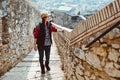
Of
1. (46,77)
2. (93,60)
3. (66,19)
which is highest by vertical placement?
(66,19)

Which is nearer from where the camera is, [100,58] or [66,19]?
[100,58]

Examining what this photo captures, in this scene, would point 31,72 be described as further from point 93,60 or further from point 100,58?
point 100,58

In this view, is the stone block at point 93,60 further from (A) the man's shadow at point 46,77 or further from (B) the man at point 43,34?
(B) the man at point 43,34

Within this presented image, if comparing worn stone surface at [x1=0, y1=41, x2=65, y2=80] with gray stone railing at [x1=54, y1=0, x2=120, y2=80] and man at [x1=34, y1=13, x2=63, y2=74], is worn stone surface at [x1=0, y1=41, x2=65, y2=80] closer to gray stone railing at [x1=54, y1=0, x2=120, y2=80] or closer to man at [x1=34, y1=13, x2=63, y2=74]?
man at [x1=34, y1=13, x2=63, y2=74]

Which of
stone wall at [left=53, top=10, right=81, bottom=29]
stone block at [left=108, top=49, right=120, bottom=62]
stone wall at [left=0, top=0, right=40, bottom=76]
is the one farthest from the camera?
stone wall at [left=53, top=10, right=81, bottom=29]

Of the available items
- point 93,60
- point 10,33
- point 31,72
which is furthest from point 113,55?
point 10,33

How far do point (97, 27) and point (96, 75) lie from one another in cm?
66

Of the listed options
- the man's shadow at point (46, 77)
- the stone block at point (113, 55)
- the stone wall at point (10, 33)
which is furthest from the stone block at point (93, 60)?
the stone wall at point (10, 33)

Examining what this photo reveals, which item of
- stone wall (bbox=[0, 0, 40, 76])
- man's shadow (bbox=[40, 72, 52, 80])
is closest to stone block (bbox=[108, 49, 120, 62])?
man's shadow (bbox=[40, 72, 52, 80])

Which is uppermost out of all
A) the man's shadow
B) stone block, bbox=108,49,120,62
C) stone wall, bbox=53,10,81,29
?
stone wall, bbox=53,10,81,29

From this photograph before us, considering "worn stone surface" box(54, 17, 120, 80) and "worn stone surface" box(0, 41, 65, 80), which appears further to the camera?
"worn stone surface" box(0, 41, 65, 80)

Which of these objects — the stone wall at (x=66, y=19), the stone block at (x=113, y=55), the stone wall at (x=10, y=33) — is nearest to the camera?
the stone block at (x=113, y=55)

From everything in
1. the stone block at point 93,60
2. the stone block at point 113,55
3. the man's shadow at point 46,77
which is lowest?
the man's shadow at point 46,77

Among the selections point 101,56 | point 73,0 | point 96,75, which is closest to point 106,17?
point 101,56
